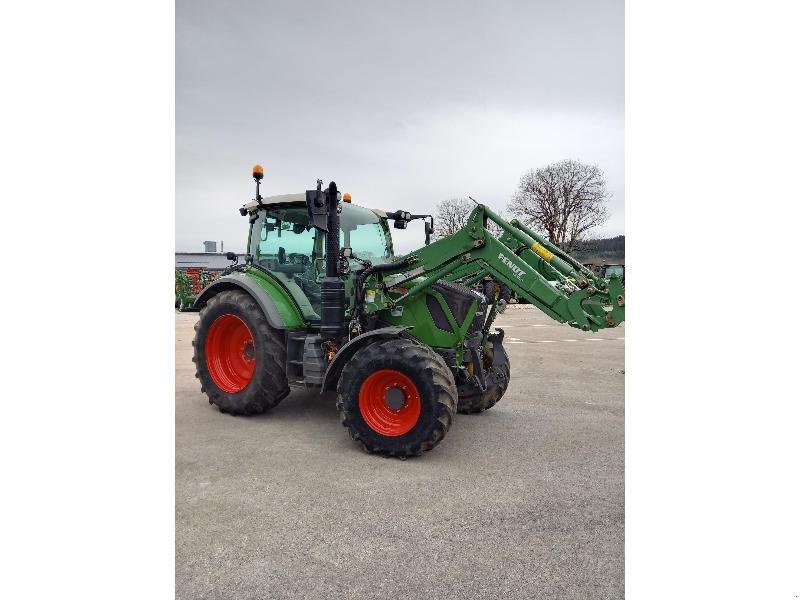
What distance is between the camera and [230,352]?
4227mm

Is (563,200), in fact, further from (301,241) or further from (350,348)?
(301,241)

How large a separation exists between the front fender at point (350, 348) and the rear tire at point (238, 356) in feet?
2.03

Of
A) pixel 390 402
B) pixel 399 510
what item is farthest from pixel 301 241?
pixel 399 510

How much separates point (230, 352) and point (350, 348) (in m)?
1.56

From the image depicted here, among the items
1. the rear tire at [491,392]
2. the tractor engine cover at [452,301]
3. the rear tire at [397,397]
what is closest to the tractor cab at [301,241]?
the tractor engine cover at [452,301]

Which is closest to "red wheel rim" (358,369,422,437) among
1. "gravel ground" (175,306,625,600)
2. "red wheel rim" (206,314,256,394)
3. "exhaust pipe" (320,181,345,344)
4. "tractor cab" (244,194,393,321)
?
"gravel ground" (175,306,625,600)

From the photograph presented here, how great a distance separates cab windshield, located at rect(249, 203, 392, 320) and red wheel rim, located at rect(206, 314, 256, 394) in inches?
23.9

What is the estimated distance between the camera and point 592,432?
3.51 meters

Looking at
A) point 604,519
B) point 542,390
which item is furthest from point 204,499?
point 542,390

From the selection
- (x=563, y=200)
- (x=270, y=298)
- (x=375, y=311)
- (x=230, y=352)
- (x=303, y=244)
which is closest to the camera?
(x=563, y=200)

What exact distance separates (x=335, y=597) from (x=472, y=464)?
1.45m
